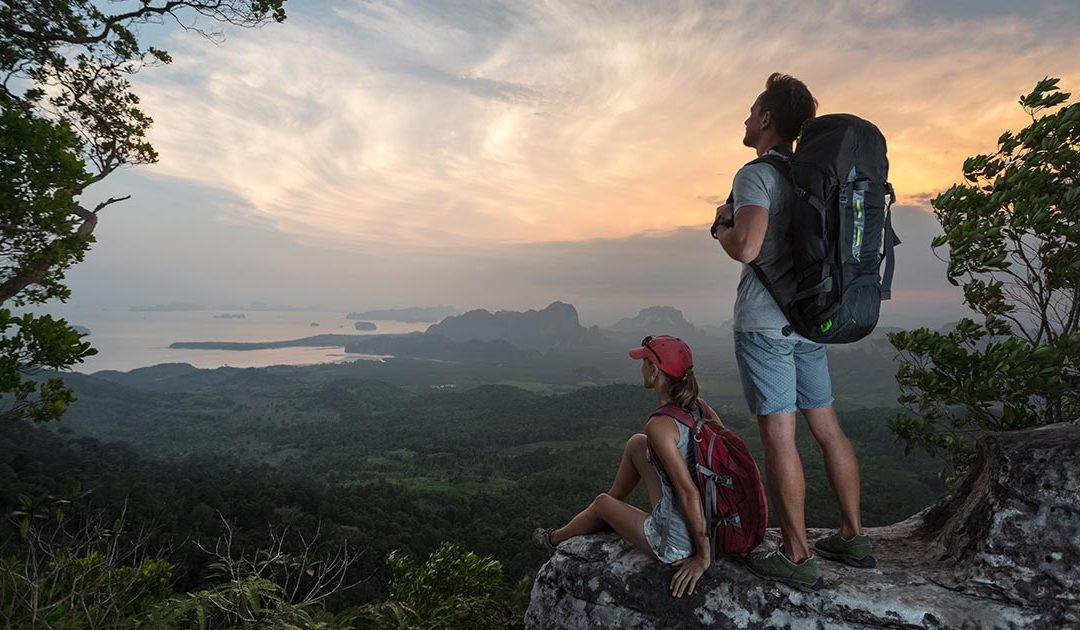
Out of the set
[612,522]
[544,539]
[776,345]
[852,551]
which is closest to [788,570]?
[852,551]

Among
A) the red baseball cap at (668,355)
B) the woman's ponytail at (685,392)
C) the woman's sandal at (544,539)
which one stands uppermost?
the red baseball cap at (668,355)

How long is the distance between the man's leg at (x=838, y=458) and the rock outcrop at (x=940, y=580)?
363 mm

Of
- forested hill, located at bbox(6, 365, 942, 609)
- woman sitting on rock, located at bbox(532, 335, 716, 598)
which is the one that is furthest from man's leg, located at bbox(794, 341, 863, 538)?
forested hill, located at bbox(6, 365, 942, 609)

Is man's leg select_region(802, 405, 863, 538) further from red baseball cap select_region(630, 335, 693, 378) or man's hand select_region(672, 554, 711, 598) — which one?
man's hand select_region(672, 554, 711, 598)

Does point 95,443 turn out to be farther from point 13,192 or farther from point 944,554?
point 944,554

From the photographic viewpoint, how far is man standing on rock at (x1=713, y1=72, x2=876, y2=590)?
257cm

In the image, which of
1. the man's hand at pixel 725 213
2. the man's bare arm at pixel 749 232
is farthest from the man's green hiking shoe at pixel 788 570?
the man's hand at pixel 725 213

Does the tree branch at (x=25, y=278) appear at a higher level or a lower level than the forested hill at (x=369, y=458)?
higher

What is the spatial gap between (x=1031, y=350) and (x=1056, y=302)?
0.86 m

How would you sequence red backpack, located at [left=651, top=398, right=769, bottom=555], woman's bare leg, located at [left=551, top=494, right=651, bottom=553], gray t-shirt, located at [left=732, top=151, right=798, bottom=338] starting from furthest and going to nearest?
1. woman's bare leg, located at [left=551, top=494, right=651, bottom=553]
2. red backpack, located at [left=651, top=398, right=769, bottom=555]
3. gray t-shirt, located at [left=732, top=151, right=798, bottom=338]

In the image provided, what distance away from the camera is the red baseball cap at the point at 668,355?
284cm

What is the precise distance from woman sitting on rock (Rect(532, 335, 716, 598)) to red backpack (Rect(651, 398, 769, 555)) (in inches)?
2.2

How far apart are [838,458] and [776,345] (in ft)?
2.84

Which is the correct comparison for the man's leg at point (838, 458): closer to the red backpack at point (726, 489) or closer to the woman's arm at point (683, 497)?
the red backpack at point (726, 489)
